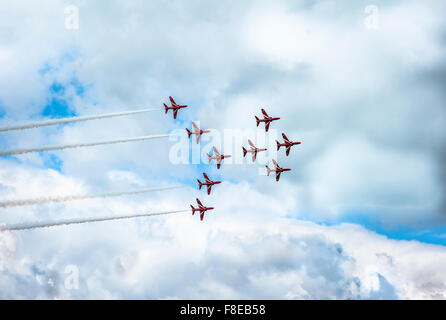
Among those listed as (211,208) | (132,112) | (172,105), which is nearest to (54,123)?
(132,112)

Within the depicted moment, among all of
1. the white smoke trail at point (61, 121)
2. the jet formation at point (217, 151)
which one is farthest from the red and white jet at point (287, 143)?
the white smoke trail at point (61, 121)

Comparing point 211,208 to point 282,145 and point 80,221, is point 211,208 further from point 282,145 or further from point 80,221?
point 80,221

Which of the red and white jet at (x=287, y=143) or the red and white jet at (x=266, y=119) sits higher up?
the red and white jet at (x=266, y=119)

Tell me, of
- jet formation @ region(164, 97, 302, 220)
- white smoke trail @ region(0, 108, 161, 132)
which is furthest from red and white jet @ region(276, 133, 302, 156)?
white smoke trail @ region(0, 108, 161, 132)

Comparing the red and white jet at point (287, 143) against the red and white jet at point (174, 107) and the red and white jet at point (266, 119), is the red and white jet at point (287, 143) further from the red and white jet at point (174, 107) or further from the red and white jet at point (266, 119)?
the red and white jet at point (174, 107)

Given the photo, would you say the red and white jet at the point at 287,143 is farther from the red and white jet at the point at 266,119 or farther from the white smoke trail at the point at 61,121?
the white smoke trail at the point at 61,121

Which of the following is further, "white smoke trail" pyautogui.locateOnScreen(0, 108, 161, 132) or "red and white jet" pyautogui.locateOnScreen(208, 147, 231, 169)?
"red and white jet" pyautogui.locateOnScreen(208, 147, 231, 169)

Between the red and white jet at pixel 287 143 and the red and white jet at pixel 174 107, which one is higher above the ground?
the red and white jet at pixel 174 107

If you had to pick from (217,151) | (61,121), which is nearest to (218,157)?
(217,151)

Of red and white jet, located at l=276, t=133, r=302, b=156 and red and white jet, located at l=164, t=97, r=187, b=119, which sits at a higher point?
red and white jet, located at l=164, t=97, r=187, b=119

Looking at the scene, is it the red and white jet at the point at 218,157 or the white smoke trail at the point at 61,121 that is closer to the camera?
the white smoke trail at the point at 61,121

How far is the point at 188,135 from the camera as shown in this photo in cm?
18562

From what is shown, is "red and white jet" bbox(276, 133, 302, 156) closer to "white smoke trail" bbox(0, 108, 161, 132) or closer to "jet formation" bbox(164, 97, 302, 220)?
"jet formation" bbox(164, 97, 302, 220)
